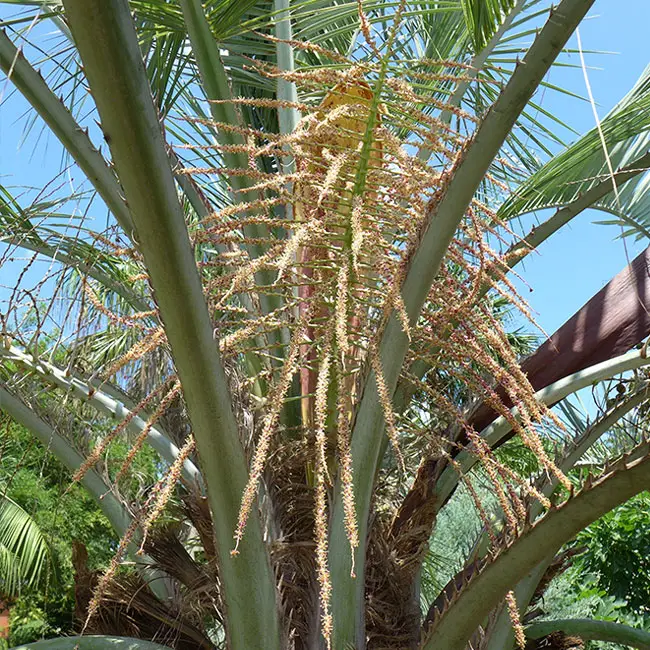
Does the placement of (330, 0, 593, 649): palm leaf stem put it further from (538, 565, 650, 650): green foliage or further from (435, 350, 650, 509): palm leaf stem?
(538, 565, 650, 650): green foliage

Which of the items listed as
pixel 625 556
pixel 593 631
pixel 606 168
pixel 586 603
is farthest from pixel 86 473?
pixel 586 603

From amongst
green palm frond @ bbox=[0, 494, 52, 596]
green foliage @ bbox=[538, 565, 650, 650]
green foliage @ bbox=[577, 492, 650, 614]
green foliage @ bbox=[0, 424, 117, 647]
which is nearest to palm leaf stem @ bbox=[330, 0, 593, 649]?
green foliage @ bbox=[538, 565, 650, 650]

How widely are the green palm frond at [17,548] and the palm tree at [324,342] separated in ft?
20.4

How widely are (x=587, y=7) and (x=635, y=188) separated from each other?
73.4 inches

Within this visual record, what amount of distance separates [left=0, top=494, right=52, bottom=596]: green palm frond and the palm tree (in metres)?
6.22

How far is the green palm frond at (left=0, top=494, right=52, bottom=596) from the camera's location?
825cm

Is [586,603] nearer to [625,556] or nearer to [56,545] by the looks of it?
[625,556]

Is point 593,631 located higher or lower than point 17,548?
lower

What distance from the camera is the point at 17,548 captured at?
26.7 ft

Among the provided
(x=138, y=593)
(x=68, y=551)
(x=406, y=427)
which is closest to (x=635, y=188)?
(x=406, y=427)

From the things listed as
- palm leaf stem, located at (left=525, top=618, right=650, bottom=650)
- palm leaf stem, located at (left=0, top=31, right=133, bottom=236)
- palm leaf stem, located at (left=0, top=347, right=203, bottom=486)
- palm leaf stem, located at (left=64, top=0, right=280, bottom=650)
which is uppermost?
palm leaf stem, located at (left=0, top=31, right=133, bottom=236)

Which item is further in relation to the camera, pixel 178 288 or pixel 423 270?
pixel 423 270

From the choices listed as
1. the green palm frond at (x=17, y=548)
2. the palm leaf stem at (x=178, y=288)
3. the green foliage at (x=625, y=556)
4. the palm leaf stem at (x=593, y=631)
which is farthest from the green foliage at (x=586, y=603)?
the green palm frond at (x=17, y=548)

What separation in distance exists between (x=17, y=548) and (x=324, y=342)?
769cm
